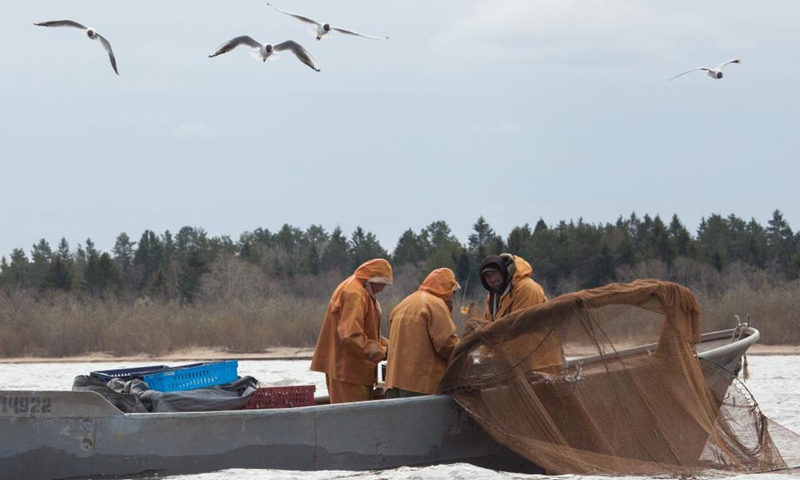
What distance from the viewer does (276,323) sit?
1364 inches

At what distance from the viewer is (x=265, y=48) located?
1353cm

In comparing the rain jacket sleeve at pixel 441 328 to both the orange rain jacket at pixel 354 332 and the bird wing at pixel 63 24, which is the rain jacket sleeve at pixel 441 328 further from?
the bird wing at pixel 63 24

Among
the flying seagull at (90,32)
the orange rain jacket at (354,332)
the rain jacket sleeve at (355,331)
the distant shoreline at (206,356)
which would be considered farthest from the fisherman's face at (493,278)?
the distant shoreline at (206,356)

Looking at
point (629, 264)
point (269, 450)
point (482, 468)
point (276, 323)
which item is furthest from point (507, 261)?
point (629, 264)

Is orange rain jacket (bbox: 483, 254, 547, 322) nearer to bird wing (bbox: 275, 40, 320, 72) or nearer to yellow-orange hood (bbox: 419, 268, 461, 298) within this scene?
yellow-orange hood (bbox: 419, 268, 461, 298)

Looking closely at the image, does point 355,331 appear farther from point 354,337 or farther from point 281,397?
point 281,397

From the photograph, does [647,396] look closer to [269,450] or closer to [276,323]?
[269,450]

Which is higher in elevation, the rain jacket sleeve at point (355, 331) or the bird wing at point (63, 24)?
the bird wing at point (63, 24)

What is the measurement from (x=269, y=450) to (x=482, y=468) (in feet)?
6.01

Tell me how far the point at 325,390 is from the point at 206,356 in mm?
11911

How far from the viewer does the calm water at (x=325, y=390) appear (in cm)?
970

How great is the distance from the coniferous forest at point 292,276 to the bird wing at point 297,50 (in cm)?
318

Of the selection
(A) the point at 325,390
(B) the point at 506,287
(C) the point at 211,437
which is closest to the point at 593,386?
(B) the point at 506,287

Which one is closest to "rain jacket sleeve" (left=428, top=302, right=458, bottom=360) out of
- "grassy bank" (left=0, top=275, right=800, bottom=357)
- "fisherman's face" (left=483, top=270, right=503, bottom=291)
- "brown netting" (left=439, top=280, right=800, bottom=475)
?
"brown netting" (left=439, top=280, right=800, bottom=475)
